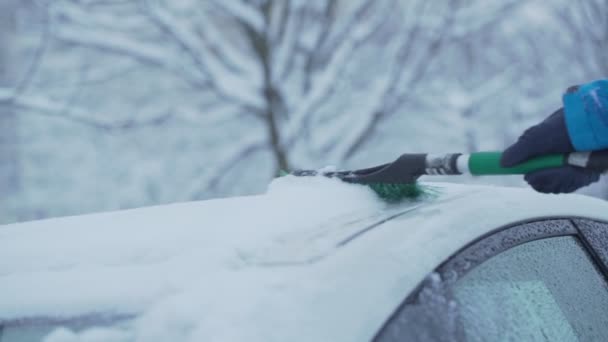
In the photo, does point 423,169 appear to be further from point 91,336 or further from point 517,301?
point 91,336

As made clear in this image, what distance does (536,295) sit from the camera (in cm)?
116

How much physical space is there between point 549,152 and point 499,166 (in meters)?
0.10

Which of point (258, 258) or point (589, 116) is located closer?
point (258, 258)

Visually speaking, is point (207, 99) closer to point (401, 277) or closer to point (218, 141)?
point (218, 141)

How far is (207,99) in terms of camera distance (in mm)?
8516

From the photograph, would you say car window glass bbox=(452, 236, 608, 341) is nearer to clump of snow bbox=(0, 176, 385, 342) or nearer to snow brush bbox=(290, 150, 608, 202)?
snow brush bbox=(290, 150, 608, 202)

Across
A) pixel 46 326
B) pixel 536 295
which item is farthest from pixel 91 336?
pixel 536 295

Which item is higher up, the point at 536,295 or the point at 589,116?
the point at 589,116

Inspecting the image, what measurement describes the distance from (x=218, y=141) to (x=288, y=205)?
7784 mm

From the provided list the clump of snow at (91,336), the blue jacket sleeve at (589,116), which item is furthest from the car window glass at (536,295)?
the clump of snow at (91,336)

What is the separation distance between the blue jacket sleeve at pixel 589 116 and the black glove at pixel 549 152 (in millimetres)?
25

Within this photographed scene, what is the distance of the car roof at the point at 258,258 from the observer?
2.85 feet

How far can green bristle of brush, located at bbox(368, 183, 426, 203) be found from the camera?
1305 mm

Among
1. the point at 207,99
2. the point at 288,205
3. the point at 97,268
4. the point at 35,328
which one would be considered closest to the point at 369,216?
the point at 288,205
